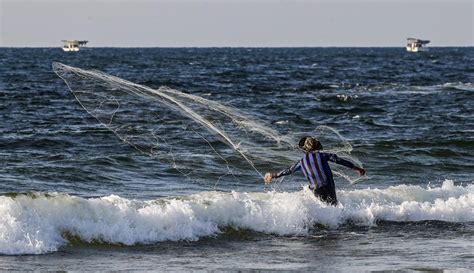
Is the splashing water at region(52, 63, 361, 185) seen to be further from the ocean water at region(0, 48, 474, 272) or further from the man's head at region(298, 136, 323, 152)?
the man's head at region(298, 136, 323, 152)

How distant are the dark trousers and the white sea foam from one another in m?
0.11

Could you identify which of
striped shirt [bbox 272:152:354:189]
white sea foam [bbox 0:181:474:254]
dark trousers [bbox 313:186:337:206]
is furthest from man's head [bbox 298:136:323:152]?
white sea foam [bbox 0:181:474:254]

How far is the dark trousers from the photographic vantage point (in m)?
15.5

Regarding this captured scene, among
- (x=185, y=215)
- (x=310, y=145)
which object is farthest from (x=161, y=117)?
(x=310, y=145)

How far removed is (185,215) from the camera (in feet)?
50.4

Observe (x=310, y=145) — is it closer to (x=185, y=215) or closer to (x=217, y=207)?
(x=217, y=207)

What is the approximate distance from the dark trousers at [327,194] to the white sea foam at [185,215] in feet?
0.36

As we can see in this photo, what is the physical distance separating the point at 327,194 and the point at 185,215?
2.15 m

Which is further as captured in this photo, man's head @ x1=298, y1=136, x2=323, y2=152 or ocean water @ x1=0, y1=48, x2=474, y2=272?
man's head @ x1=298, y1=136, x2=323, y2=152

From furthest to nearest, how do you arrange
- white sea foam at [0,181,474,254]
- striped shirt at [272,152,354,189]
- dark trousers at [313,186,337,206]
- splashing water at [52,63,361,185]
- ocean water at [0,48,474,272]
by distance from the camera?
dark trousers at [313,186,337,206] < splashing water at [52,63,361,185] < striped shirt at [272,152,354,189] < white sea foam at [0,181,474,254] < ocean water at [0,48,474,272]

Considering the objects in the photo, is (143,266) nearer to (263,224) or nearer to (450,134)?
(263,224)

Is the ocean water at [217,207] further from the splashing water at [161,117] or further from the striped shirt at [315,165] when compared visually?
the striped shirt at [315,165]

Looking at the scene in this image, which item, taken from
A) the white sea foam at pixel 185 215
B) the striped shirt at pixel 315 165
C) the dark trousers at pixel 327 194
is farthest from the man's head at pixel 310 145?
the white sea foam at pixel 185 215

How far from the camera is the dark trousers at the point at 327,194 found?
15.5m
